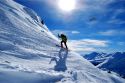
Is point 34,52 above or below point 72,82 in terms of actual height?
above

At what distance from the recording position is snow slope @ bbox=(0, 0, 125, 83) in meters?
18.1

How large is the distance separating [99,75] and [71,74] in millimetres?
4972

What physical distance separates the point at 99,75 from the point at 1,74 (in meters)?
12.3

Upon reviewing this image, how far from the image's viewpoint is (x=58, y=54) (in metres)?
26.9

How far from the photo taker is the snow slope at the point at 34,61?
18141 millimetres

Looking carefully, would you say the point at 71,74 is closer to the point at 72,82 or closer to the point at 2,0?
the point at 72,82

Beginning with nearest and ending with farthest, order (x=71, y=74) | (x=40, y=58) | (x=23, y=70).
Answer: (x=23, y=70), (x=71, y=74), (x=40, y=58)

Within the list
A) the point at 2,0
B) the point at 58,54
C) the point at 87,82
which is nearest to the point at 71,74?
the point at 87,82

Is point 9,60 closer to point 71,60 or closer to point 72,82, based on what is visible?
point 72,82

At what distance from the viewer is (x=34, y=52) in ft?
80.0

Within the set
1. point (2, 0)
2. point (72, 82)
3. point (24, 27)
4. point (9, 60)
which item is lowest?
point (72, 82)

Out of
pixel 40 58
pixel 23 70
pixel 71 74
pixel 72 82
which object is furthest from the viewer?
pixel 40 58

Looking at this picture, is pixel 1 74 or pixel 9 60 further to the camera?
pixel 9 60

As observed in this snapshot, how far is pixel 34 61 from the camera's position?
73.3 ft
